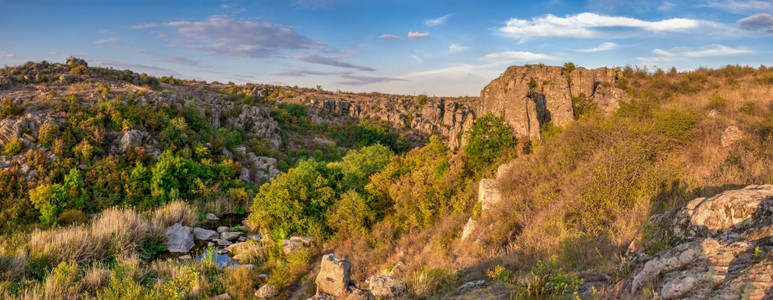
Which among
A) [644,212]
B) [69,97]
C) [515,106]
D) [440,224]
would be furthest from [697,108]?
[69,97]

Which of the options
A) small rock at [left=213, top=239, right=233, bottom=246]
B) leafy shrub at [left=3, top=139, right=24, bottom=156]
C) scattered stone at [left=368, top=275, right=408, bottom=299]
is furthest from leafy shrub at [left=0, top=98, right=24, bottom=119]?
scattered stone at [left=368, top=275, right=408, bottom=299]

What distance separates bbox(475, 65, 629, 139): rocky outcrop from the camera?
1630 cm

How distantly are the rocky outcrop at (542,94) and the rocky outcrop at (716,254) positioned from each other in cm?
992

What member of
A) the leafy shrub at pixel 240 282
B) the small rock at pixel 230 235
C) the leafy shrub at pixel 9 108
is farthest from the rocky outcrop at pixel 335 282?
the leafy shrub at pixel 9 108

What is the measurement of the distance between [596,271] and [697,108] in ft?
36.4

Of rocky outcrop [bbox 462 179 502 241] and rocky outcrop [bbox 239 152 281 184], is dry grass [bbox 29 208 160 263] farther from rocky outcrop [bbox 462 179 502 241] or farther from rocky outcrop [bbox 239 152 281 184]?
rocky outcrop [bbox 462 179 502 241]

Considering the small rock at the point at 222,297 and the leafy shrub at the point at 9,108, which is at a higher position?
the leafy shrub at the point at 9,108

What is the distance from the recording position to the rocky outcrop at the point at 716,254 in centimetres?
402

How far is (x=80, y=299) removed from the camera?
41.1 ft

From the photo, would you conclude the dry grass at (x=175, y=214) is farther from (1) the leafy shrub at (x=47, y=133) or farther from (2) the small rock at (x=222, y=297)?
(2) the small rock at (x=222, y=297)

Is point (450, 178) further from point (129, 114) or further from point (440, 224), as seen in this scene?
point (129, 114)

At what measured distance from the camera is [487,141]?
634 inches

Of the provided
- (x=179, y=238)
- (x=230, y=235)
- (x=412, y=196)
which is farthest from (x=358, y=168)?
(x=179, y=238)

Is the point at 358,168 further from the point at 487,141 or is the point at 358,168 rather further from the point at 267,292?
the point at 267,292
